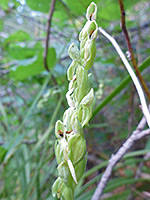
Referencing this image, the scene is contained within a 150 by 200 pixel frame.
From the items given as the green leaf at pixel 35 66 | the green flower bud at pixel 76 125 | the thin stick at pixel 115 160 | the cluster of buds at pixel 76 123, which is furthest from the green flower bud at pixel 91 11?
the green leaf at pixel 35 66

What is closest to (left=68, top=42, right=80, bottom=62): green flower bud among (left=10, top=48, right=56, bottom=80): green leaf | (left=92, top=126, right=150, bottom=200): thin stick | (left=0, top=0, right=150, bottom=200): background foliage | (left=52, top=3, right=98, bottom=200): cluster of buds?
(left=52, top=3, right=98, bottom=200): cluster of buds

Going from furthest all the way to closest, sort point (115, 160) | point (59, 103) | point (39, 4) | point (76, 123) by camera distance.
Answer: point (39, 4)
point (59, 103)
point (115, 160)
point (76, 123)

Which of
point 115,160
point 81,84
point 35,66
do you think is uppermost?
point 35,66

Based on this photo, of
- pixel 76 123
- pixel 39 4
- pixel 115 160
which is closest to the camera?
pixel 76 123

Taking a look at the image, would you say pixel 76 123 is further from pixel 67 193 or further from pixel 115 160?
pixel 115 160

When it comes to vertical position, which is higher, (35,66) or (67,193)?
(35,66)

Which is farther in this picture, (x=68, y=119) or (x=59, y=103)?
(x=59, y=103)

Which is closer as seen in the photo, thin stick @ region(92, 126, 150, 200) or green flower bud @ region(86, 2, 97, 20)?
green flower bud @ region(86, 2, 97, 20)

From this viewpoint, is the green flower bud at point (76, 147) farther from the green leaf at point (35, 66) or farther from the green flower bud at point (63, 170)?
the green leaf at point (35, 66)


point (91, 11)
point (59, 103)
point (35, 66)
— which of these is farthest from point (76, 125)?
point (35, 66)

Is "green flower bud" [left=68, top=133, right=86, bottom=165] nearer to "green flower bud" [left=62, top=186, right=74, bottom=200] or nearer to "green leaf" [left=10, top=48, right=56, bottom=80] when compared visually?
"green flower bud" [left=62, top=186, right=74, bottom=200]
